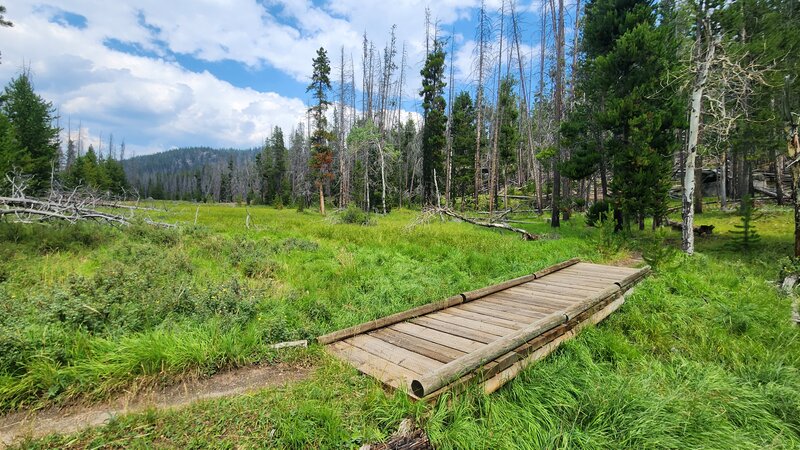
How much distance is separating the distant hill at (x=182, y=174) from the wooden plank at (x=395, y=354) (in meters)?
60.5

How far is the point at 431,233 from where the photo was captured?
47.0 ft

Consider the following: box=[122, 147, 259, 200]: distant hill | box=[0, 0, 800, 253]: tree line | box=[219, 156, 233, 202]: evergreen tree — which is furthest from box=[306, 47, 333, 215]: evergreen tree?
box=[219, 156, 233, 202]: evergreen tree

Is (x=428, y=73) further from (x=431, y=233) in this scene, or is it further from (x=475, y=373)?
(x=475, y=373)

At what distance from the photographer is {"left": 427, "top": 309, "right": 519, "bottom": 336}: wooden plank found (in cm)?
477

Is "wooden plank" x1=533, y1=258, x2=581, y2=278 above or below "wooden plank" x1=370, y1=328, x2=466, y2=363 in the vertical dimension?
above

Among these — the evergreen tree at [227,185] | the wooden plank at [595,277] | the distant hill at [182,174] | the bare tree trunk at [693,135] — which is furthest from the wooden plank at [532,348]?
the evergreen tree at [227,185]

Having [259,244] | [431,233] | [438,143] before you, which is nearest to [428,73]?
[438,143]

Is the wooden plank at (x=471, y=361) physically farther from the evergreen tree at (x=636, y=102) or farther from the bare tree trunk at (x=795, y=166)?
the evergreen tree at (x=636, y=102)

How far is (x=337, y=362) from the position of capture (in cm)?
376

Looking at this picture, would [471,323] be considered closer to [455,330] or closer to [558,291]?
[455,330]

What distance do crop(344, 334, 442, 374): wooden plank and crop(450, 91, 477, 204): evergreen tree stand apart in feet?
102

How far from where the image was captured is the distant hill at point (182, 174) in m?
84.8

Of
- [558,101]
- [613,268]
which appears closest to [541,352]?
[613,268]

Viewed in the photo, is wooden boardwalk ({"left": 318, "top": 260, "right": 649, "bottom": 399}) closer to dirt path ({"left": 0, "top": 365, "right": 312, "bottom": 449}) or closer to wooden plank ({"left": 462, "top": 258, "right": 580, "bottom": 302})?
wooden plank ({"left": 462, "top": 258, "right": 580, "bottom": 302})
